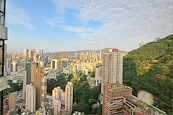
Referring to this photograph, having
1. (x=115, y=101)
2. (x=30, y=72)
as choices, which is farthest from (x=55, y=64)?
(x=115, y=101)

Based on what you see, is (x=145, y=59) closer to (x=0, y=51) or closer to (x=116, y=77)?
(x=116, y=77)

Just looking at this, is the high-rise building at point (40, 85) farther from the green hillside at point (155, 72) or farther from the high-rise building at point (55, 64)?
the high-rise building at point (55, 64)

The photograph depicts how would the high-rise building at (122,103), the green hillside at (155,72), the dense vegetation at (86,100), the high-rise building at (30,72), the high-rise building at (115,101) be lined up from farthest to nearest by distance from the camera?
the high-rise building at (30,72) < the dense vegetation at (86,100) < the green hillside at (155,72) < the high-rise building at (115,101) < the high-rise building at (122,103)

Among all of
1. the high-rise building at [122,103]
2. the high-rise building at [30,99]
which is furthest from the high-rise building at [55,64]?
the high-rise building at [122,103]

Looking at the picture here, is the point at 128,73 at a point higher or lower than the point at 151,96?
higher

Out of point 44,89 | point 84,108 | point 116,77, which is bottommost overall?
point 84,108

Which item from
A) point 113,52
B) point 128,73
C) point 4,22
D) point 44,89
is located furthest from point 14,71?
point 4,22
